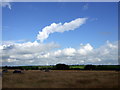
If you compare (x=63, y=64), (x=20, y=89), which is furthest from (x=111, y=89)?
(x=63, y=64)

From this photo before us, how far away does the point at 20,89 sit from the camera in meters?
30.7

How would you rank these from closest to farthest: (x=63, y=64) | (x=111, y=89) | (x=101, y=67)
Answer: (x=111, y=89) < (x=101, y=67) < (x=63, y=64)

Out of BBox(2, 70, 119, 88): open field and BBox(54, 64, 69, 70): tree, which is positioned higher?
BBox(2, 70, 119, 88): open field

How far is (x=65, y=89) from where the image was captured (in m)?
30.9

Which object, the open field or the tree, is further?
the tree

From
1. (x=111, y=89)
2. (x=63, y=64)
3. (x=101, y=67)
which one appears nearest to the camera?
(x=111, y=89)

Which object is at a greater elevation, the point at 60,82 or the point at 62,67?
the point at 60,82

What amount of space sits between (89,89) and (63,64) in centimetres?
12033

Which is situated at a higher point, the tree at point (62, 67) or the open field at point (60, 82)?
the open field at point (60, 82)

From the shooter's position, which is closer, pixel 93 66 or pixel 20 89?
pixel 20 89

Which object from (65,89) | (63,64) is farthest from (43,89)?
(63,64)

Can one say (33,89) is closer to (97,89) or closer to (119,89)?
(97,89)

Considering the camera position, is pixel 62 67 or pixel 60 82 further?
pixel 62 67

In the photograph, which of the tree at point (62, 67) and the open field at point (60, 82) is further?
the tree at point (62, 67)
